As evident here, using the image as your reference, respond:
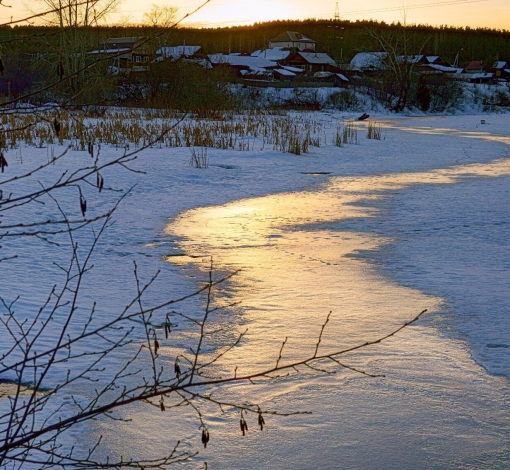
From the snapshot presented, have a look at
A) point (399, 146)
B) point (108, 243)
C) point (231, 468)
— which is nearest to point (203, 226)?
point (108, 243)

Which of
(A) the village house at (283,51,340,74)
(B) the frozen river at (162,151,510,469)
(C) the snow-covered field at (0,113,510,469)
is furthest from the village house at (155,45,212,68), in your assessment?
(A) the village house at (283,51,340,74)

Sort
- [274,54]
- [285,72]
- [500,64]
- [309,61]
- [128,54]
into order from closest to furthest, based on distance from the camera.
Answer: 1. [128,54]
2. [285,72]
3. [309,61]
4. [274,54]
5. [500,64]

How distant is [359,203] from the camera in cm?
1042

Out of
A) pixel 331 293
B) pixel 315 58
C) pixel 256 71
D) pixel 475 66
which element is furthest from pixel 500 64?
pixel 331 293

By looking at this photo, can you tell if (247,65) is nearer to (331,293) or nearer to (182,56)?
(182,56)

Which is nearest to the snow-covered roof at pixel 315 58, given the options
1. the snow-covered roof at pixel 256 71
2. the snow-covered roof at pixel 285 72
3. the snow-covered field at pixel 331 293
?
the snow-covered roof at pixel 285 72

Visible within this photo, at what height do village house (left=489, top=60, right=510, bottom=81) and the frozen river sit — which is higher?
village house (left=489, top=60, right=510, bottom=81)

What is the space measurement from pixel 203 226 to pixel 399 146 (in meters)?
12.8

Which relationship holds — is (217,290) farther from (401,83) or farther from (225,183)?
(401,83)

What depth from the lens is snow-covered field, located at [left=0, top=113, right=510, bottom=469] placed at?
3.15m

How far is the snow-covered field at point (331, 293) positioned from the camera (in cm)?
315

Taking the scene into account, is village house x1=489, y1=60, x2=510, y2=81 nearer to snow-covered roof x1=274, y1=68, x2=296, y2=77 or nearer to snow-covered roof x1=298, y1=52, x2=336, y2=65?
snow-covered roof x1=298, y1=52, x2=336, y2=65

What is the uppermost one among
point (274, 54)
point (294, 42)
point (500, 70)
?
point (294, 42)

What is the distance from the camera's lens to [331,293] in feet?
18.1
